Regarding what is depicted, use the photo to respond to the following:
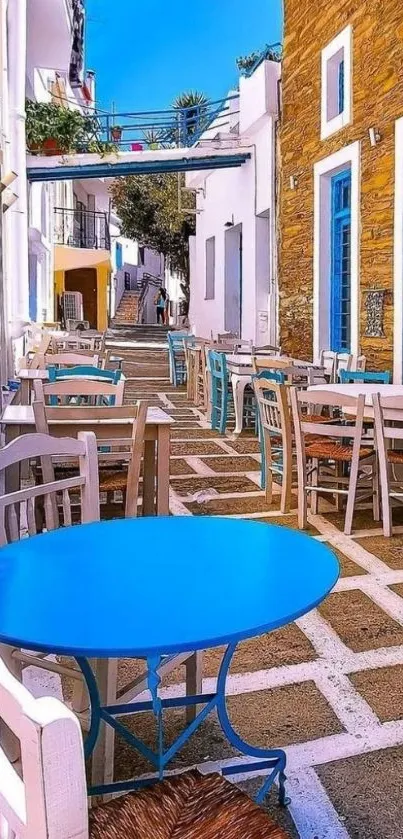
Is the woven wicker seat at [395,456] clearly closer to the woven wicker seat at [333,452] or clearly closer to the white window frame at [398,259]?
the woven wicker seat at [333,452]

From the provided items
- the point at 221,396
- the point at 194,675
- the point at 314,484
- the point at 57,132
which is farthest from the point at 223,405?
the point at 57,132

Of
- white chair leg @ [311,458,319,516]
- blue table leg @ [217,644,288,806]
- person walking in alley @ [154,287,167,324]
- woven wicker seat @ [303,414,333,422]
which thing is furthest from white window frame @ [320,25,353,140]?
person walking in alley @ [154,287,167,324]

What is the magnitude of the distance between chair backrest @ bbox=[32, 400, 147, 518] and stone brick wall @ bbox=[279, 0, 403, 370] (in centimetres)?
403

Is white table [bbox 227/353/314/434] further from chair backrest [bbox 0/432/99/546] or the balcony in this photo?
the balcony

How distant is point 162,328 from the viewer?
82.6 ft

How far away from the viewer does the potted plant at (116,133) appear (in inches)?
568

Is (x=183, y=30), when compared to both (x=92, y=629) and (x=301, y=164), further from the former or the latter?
(x=92, y=629)


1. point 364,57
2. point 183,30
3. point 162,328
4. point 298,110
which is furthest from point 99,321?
point 364,57

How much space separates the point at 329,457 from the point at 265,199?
7788 mm

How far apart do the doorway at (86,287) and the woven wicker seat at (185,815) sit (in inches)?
895

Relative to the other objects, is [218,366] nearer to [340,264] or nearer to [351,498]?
[340,264]

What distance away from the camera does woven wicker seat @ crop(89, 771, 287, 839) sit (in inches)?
49.3

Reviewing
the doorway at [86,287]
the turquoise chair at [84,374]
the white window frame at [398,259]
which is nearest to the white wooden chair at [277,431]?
the turquoise chair at [84,374]

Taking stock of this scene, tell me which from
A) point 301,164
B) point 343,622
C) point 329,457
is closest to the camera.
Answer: point 343,622
